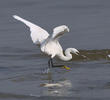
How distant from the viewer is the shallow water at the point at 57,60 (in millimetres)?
11359

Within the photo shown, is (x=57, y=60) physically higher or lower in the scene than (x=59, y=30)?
lower

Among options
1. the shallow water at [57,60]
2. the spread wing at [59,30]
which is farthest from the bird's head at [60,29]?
the shallow water at [57,60]

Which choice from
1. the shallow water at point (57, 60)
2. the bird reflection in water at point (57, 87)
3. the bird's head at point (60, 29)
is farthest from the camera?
the bird's head at point (60, 29)

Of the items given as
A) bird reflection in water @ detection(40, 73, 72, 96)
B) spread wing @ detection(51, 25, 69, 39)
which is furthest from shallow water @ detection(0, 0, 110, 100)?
spread wing @ detection(51, 25, 69, 39)

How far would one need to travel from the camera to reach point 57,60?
15.4 meters

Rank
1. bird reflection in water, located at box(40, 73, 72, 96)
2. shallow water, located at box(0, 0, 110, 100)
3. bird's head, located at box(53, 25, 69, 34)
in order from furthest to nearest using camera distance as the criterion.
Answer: bird's head, located at box(53, 25, 69, 34), shallow water, located at box(0, 0, 110, 100), bird reflection in water, located at box(40, 73, 72, 96)

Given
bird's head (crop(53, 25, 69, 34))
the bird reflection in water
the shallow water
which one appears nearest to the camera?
the bird reflection in water

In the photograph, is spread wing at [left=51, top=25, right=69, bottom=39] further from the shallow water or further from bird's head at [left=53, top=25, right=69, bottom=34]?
the shallow water

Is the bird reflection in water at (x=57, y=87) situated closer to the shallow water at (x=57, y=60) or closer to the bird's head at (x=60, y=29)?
the shallow water at (x=57, y=60)

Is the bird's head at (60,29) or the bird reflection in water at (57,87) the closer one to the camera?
the bird reflection in water at (57,87)

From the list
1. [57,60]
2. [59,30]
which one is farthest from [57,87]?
[57,60]

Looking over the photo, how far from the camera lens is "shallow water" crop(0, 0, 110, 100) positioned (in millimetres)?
11359

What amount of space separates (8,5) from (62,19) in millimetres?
4251

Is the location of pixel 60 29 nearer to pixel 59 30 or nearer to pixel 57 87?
pixel 59 30
